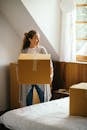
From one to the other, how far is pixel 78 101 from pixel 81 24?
2574 millimetres

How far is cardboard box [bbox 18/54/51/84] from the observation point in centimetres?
337

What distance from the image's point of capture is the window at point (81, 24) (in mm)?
4988

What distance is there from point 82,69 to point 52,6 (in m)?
1.05

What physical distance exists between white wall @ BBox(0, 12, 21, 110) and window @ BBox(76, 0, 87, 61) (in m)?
1.00

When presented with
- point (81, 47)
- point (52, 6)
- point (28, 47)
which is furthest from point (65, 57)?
point (28, 47)

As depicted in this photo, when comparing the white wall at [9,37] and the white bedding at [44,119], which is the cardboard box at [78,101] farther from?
the white wall at [9,37]

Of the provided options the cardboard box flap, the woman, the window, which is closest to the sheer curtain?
the window

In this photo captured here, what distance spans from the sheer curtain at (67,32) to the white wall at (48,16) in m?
0.09

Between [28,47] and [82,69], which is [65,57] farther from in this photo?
[28,47]

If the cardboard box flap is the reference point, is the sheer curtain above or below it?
above

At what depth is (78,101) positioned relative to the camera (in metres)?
2.69

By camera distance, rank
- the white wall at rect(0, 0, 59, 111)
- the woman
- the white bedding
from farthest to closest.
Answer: the white wall at rect(0, 0, 59, 111)
the woman
the white bedding

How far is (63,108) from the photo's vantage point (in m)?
2.96

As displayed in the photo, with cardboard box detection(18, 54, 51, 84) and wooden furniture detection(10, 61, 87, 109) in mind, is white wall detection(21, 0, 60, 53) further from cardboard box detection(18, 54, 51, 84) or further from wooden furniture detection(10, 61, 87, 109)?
cardboard box detection(18, 54, 51, 84)
